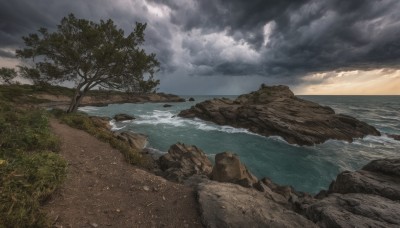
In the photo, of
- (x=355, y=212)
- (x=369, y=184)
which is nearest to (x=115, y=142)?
(x=355, y=212)

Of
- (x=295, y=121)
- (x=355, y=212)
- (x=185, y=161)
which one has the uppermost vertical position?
(x=355, y=212)

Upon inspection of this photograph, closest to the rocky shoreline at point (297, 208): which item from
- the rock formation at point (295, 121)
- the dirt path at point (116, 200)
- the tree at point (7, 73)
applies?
the dirt path at point (116, 200)

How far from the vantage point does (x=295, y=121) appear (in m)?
36.7

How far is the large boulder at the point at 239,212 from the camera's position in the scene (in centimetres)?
579

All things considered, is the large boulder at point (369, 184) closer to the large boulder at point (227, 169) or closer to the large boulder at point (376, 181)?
the large boulder at point (376, 181)

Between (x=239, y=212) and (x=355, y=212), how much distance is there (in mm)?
4504

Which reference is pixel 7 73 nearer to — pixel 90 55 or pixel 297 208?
pixel 90 55

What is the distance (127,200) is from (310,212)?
22.4ft

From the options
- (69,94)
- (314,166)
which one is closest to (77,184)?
(314,166)

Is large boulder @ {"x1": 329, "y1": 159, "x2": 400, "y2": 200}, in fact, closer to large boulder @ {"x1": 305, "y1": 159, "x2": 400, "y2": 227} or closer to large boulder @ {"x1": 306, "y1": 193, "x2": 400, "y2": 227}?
large boulder @ {"x1": 305, "y1": 159, "x2": 400, "y2": 227}

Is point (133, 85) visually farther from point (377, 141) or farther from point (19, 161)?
point (377, 141)

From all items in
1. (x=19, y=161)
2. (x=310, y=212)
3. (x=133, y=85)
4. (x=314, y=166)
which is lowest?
(x=314, y=166)

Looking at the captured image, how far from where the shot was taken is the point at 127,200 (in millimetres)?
6781

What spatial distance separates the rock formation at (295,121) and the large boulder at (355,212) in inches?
1086
